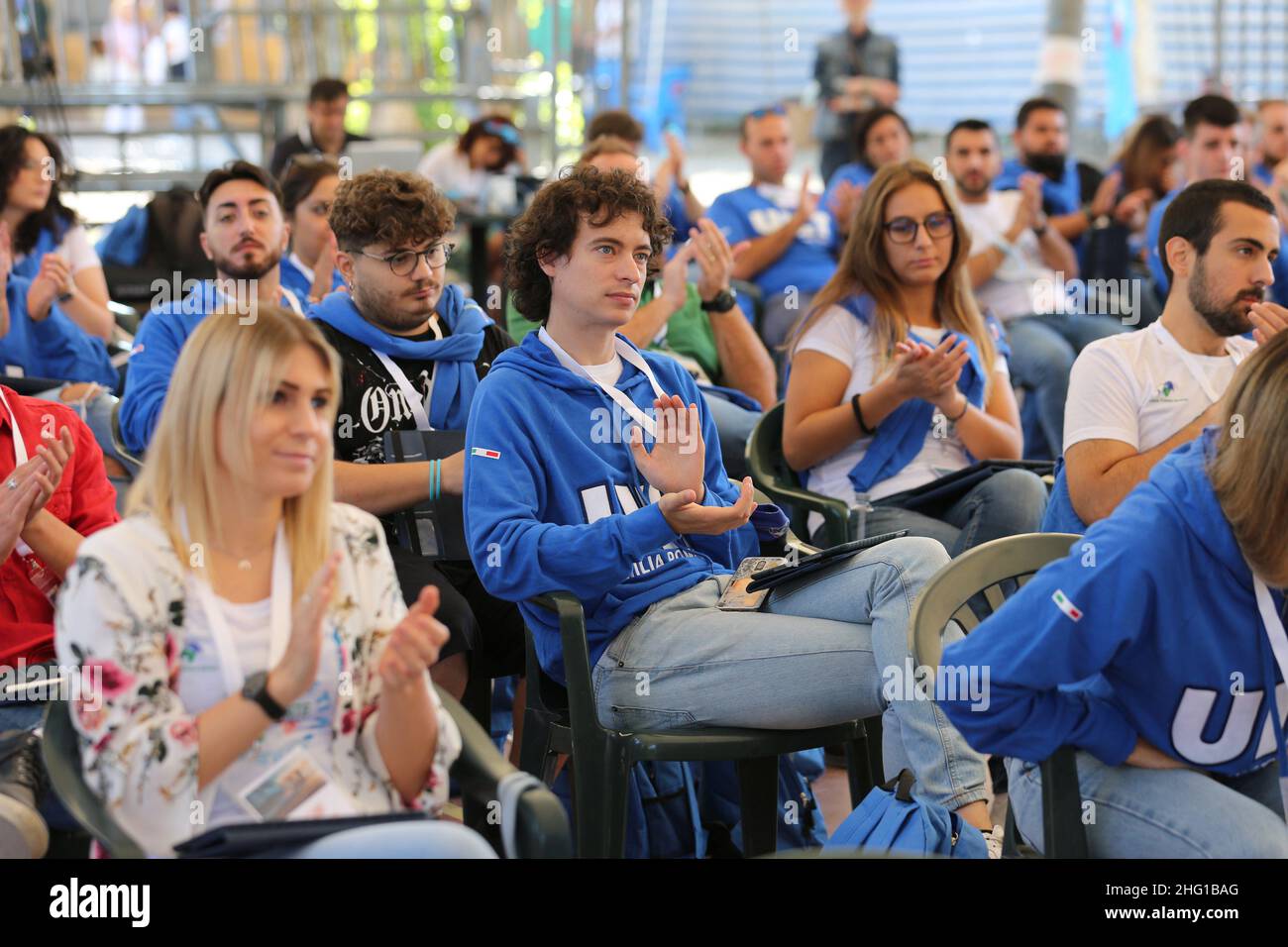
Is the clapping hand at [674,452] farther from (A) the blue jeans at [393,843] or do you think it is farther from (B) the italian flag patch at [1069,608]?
(A) the blue jeans at [393,843]

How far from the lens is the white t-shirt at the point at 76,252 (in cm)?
473

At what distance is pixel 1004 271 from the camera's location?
221 inches

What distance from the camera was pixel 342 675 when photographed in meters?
1.81

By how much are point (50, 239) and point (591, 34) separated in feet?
15.0

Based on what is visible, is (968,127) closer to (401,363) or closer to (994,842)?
(401,363)

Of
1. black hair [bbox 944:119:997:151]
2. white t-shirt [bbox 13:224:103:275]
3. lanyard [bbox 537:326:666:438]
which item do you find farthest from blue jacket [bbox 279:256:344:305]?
black hair [bbox 944:119:997:151]

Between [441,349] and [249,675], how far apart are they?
1448 mm

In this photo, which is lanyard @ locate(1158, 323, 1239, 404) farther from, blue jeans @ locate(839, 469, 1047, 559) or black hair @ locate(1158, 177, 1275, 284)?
blue jeans @ locate(839, 469, 1047, 559)

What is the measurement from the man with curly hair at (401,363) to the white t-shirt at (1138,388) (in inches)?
47.8

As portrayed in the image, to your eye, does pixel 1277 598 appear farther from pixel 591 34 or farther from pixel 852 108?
pixel 591 34

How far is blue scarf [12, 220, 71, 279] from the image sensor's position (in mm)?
4684

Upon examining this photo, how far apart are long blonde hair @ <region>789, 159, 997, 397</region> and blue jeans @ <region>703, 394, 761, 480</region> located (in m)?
0.31

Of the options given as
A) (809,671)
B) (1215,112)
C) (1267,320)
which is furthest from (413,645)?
(1215,112)

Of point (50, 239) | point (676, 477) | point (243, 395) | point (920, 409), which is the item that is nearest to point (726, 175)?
point (50, 239)
